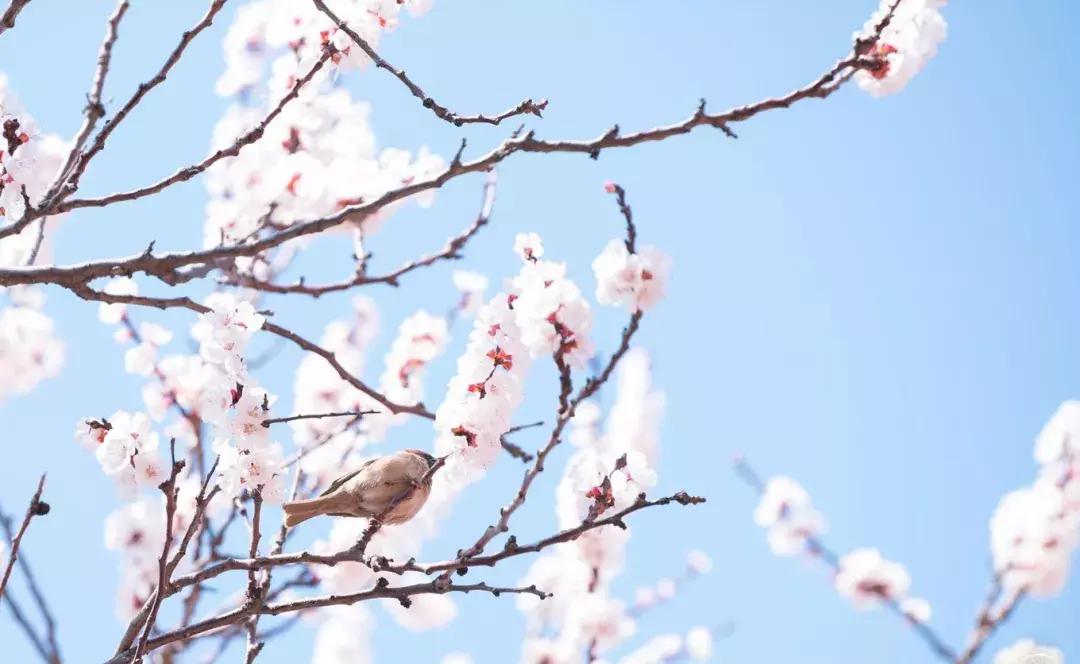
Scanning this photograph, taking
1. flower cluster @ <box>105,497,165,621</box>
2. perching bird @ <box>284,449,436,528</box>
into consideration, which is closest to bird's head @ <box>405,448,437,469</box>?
perching bird @ <box>284,449,436,528</box>

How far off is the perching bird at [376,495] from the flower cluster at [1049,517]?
9.70ft

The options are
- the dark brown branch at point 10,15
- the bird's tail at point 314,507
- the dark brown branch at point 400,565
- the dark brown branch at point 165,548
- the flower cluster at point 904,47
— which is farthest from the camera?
the flower cluster at point 904,47

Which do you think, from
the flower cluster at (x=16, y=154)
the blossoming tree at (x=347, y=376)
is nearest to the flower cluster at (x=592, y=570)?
the blossoming tree at (x=347, y=376)

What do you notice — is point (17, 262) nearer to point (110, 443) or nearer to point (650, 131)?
point (110, 443)

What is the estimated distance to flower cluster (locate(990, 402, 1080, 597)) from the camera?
4512mm

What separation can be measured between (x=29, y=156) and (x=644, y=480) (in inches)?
74.3

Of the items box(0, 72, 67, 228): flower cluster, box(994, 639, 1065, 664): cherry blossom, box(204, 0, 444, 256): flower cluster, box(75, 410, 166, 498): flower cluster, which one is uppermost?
box(204, 0, 444, 256): flower cluster

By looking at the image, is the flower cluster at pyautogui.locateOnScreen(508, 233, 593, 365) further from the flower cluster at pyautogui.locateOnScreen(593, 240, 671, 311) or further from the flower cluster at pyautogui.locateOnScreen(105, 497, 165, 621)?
the flower cluster at pyautogui.locateOnScreen(105, 497, 165, 621)

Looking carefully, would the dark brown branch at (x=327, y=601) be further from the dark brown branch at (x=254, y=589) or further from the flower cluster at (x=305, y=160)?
the flower cluster at (x=305, y=160)

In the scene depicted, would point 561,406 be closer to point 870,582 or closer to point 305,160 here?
point 305,160

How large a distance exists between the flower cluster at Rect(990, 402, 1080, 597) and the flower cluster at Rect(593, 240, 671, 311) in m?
2.21

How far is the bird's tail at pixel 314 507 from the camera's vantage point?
9.01ft

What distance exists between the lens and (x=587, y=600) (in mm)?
5254

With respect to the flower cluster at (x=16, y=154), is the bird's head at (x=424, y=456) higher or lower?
lower
